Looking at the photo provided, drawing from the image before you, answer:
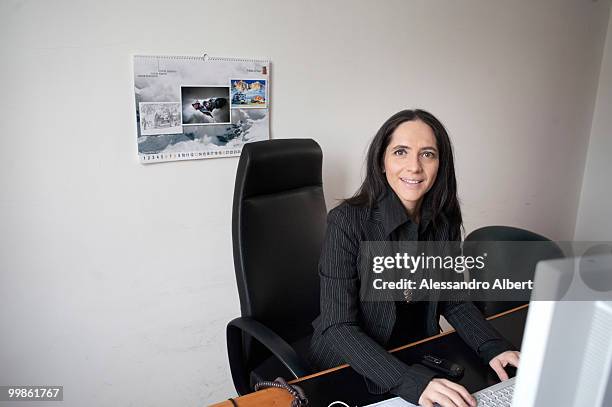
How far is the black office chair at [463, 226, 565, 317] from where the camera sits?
79.3 inches

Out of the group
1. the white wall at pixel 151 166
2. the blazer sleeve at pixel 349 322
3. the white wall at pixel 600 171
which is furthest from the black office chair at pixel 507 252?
the white wall at pixel 600 171

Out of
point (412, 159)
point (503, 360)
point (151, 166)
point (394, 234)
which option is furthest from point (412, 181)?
point (151, 166)

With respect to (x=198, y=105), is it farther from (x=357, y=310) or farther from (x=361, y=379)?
(x=361, y=379)

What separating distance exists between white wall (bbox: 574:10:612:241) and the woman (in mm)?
2306

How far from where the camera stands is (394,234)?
1.34m

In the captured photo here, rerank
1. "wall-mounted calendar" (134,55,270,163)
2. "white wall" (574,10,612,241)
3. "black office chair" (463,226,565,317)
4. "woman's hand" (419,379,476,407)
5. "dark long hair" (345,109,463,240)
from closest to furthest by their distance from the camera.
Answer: "woman's hand" (419,379,476,407)
"dark long hair" (345,109,463,240)
"wall-mounted calendar" (134,55,270,163)
"black office chair" (463,226,565,317)
"white wall" (574,10,612,241)

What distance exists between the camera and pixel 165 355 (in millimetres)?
1869

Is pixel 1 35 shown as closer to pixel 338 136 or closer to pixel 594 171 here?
pixel 338 136

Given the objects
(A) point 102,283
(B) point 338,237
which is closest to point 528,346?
(B) point 338,237

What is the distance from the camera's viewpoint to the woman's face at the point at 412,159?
1.29 meters

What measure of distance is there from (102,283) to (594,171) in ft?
10.4

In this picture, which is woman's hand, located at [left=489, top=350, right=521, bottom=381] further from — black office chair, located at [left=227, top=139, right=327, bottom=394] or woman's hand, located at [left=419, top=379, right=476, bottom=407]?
black office chair, located at [left=227, top=139, right=327, bottom=394]

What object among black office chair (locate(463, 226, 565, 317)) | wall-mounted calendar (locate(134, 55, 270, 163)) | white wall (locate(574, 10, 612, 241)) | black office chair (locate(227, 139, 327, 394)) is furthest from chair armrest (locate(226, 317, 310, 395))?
white wall (locate(574, 10, 612, 241))

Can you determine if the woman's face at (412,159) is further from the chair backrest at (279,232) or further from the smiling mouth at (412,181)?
the chair backrest at (279,232)
